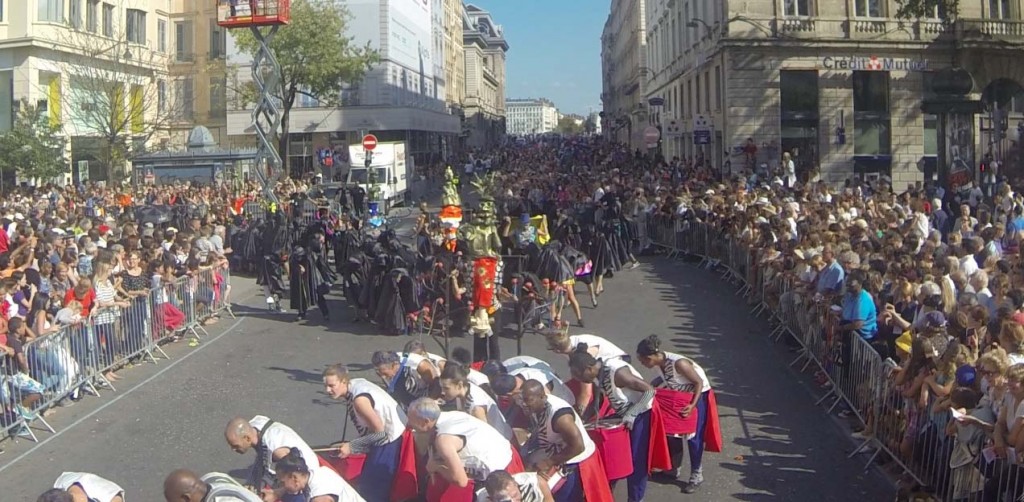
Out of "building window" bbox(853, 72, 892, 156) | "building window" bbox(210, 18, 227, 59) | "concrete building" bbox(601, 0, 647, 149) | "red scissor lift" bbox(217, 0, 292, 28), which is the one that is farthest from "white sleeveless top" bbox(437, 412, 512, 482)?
"concrete building" bbox(601, 0, 647, 149)

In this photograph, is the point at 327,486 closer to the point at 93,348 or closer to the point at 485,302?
the point at 485,302

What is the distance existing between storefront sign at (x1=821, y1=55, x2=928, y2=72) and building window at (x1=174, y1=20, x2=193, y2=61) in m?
35.5

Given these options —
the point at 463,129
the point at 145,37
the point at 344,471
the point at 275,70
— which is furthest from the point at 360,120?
the point at 344,471

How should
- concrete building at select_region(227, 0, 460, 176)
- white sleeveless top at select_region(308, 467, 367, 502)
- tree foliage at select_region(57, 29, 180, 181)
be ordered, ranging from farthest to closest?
concrete building at select_region(227, 0, 460, 176), tree foliage at select_region(57, 29, 180, 181), white sleeveless top at select_region(308, 467, 367, 502)

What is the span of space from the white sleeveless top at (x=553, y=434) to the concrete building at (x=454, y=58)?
76127 mm

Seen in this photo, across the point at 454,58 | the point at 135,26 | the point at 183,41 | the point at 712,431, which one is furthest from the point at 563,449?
the point at 454,58

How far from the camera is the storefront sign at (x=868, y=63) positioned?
35.4 meters

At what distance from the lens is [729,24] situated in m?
34.9

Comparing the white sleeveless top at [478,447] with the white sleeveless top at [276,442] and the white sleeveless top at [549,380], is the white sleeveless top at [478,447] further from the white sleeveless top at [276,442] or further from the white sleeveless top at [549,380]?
the white sleeveless top at [549,380]

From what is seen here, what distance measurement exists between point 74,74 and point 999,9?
3419 centimetres

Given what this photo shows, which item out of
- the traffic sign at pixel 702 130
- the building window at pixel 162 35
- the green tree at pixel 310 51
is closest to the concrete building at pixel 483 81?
the building window at pixel 162 35

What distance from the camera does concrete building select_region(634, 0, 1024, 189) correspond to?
115 feet

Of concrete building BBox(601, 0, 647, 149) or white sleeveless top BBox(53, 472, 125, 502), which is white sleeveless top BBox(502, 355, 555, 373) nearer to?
white sleeveless top BBox(53, 472, 125, 502)

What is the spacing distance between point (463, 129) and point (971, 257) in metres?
82.1
